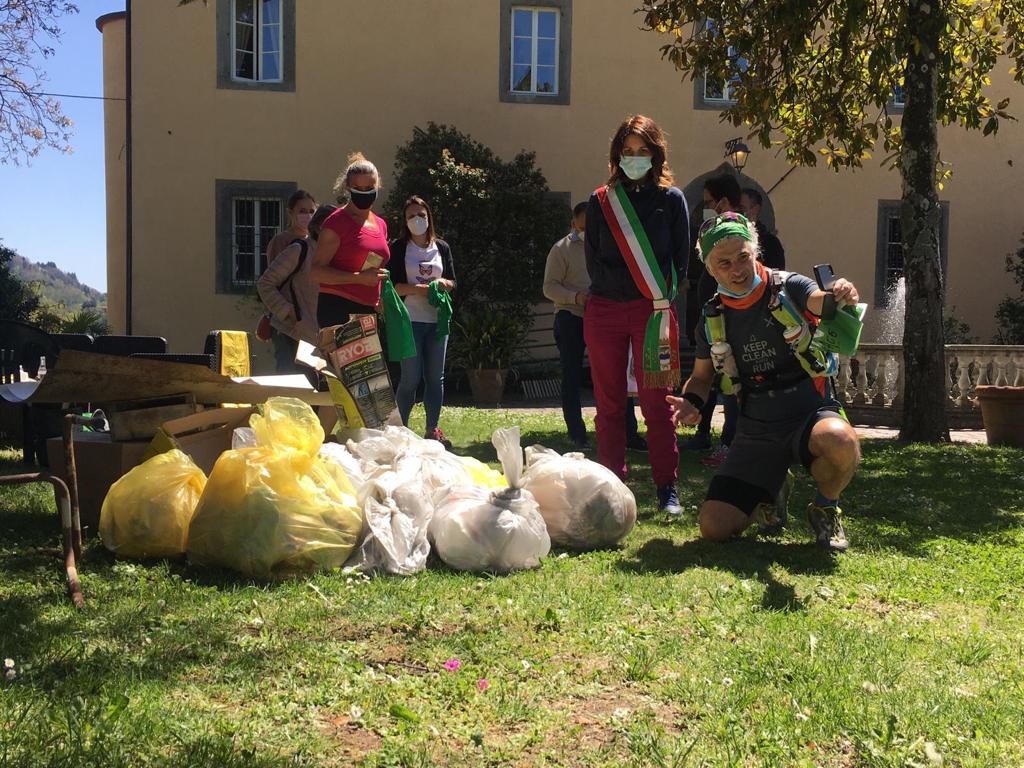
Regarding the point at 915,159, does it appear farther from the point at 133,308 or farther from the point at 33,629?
the point at 133,308

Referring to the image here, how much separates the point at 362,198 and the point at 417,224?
128 centimetres

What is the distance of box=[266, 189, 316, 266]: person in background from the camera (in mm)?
6738

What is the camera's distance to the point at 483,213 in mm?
15109

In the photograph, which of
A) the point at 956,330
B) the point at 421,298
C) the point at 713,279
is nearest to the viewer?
the point at 713,279

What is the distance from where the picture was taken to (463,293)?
1534cm

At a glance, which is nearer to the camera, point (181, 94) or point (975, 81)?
point (975, 81)

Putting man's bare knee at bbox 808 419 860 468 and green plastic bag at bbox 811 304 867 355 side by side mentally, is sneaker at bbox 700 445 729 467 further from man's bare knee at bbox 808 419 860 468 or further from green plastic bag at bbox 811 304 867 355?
green plastic bag at bbox 811 304 867 355

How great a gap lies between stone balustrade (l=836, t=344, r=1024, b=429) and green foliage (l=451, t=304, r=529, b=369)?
4671 millimetres

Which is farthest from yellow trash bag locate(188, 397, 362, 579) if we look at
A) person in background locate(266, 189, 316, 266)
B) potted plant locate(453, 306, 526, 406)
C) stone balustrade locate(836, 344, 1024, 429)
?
potted plant locate(453, 306, 526, 406)

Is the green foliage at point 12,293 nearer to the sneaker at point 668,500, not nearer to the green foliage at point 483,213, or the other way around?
the green foliage at point 483,213

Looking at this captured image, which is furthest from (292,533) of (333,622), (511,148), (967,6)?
(511,148)

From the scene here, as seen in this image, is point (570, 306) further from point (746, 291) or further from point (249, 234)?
point (249, 234)

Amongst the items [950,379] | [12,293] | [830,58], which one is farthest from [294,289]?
[12,293]

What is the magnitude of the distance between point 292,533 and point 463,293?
1183 centimetres
